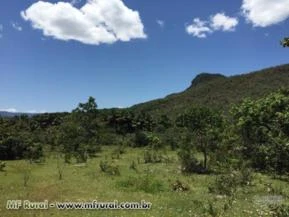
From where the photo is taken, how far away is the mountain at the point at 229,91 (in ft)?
293

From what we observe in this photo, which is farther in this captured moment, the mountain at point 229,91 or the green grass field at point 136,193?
the mountain at point 229,91

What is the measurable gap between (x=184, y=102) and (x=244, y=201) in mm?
82620

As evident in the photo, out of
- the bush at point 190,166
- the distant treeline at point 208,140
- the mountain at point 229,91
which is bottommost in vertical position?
the bush at point 190,166

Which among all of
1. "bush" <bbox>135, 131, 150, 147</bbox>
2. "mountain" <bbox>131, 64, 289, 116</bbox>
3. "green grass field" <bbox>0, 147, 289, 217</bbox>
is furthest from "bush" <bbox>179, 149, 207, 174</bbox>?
"mountain" <bbox>131, 64, 289, 116</bbox>

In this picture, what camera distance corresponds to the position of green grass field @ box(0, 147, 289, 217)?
51.0ft

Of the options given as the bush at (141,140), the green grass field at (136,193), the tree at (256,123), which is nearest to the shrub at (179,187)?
the green grass field at (136,193)

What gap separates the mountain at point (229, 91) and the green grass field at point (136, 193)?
5821 centimetres

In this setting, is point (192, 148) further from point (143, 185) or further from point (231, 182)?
point (143, 185)

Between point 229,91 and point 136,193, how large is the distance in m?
81.0

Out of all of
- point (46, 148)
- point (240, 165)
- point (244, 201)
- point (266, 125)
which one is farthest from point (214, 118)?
point (46, 148)

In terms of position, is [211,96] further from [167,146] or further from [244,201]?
[244,201]

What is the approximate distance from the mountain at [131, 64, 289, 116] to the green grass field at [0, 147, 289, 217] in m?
58.2

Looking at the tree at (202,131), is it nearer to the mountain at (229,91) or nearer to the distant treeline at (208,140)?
the distant treeline at (208,140)

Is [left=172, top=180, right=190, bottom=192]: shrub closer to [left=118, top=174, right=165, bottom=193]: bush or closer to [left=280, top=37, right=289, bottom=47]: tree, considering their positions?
[left=118, top=174, right=165, bottom=193]: bush
